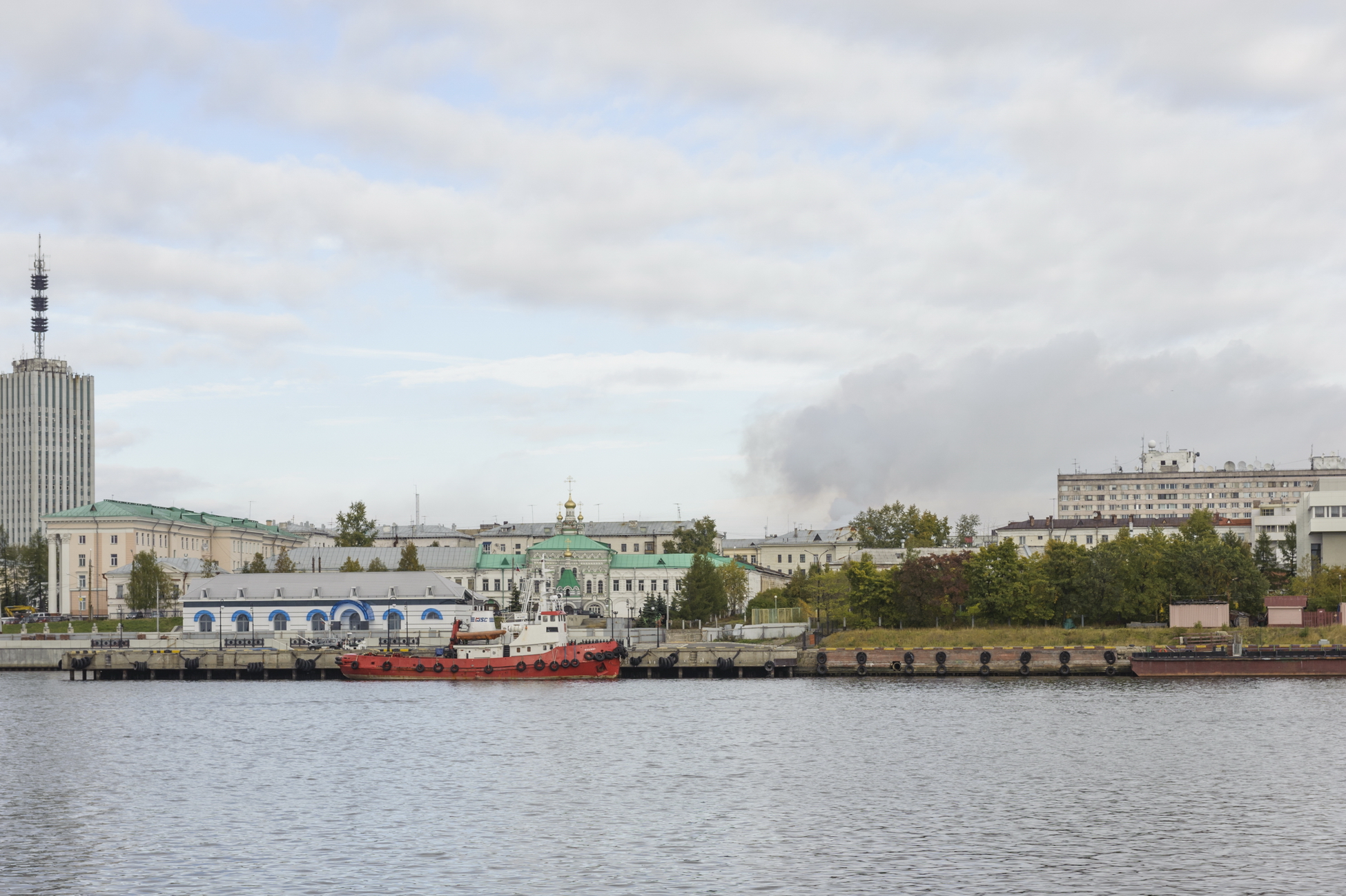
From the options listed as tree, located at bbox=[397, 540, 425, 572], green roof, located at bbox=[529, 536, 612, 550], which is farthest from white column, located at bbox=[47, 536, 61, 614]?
green roof, located at bbox=[529, 536, 612, 550]

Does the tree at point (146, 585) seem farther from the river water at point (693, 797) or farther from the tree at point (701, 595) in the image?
the river water at point (693, 797)

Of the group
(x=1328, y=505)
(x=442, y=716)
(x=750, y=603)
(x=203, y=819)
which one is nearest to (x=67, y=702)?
(x=442, y=716)

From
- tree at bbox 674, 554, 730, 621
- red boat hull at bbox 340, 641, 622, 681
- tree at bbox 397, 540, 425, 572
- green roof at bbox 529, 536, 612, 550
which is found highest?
green roof at bbox 529, 536, 612, 550

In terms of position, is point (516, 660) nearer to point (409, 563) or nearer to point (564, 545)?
point (409, 563)

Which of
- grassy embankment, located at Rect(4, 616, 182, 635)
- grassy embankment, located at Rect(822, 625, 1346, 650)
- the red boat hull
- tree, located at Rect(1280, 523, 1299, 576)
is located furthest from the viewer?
grassy embankment, located at Rect(4, 616, 182, 635)

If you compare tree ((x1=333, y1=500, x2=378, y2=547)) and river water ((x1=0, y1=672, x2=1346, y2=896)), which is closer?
river water ((x1=0, y1=672, x2=1346, y2=896))

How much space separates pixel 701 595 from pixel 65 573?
320 ft

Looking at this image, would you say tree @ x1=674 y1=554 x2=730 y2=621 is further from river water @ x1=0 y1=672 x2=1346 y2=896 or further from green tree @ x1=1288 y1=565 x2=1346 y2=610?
river water @ x1=0 y1=672 x2=1346 y2=896

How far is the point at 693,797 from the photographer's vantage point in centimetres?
5066

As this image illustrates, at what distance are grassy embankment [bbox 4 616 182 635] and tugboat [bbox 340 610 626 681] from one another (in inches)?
2092

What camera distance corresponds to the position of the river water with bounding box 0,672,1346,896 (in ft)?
125

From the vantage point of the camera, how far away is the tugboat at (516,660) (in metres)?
106

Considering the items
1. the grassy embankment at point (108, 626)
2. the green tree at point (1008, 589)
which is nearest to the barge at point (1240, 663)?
the green tree at point (1008, 589)

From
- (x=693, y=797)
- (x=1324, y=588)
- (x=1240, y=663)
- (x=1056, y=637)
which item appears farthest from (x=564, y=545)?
(x=693, y=797)
